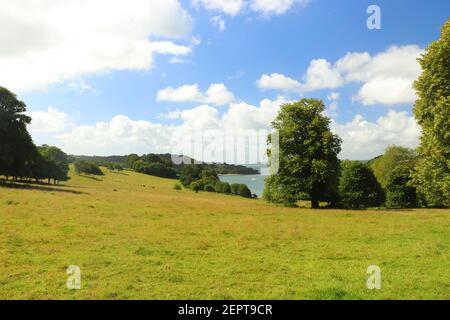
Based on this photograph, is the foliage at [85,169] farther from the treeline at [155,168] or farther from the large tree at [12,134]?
the large tree at [12,134]

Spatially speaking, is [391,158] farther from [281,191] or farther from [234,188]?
[281,191]

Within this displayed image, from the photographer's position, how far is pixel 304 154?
4278 centimetres

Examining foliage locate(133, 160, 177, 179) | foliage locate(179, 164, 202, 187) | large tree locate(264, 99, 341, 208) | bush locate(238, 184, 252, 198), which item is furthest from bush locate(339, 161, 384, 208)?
foliage locate(133, 160, 177, 179)

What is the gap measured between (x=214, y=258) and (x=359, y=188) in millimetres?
47265

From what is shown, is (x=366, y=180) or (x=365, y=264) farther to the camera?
(x=366, y=180)

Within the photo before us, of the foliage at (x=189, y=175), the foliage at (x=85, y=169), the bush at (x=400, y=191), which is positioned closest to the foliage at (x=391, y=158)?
the bush at (x=400, y=191)

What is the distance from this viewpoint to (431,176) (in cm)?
2145

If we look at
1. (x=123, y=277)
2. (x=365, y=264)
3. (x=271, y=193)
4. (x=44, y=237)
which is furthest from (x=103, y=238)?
(x=271, y=193)

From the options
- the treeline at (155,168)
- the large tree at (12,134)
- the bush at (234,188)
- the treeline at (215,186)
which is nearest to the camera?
the large tree at (12,134)

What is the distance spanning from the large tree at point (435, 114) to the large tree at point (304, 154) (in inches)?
768

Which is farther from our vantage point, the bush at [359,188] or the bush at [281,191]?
the bush at [359,188]

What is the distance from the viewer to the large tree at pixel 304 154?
138ft
